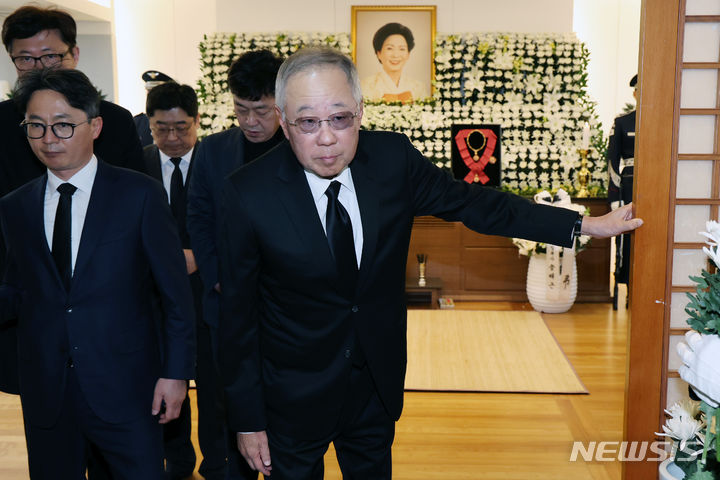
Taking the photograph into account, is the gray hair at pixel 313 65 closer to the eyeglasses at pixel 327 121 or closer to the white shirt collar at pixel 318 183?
the eyeglasses at pixel 327 121

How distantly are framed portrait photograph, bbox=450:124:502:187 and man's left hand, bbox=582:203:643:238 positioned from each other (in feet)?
17.3

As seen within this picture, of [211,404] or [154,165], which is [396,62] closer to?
[154,165]

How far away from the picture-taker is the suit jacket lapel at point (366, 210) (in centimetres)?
188

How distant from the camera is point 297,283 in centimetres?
186

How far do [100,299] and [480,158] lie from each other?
5936mm

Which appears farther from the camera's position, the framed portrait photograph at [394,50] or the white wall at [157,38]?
the white wall at [157,38]

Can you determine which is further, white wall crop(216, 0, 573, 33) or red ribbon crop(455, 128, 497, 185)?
white wall crop(216, 0, 573, 33)

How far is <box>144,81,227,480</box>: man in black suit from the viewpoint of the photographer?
3246 mm

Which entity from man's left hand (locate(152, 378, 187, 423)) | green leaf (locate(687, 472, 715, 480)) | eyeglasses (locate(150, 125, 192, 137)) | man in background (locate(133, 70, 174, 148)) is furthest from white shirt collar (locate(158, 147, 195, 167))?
green leaf (locate(687, 472, 715, 480))

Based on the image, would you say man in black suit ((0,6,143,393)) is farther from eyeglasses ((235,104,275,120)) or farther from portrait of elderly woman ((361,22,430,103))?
portrait of elderly woman ((361,22,430,103))

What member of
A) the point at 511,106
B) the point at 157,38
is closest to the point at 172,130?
the point at 511,106

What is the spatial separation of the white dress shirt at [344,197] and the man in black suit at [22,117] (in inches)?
41.3

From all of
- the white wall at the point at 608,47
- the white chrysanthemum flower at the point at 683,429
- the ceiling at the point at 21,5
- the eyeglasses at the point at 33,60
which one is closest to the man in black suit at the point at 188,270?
the eyeglasses at the point at 33,60

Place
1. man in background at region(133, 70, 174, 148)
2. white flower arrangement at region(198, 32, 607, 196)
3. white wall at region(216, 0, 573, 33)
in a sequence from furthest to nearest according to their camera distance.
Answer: white wall at region(216, 0, 573, 33) < white flower arrangement at region(198, 32, 607, 196) < man in background at region(133, 70, 174, 148)
